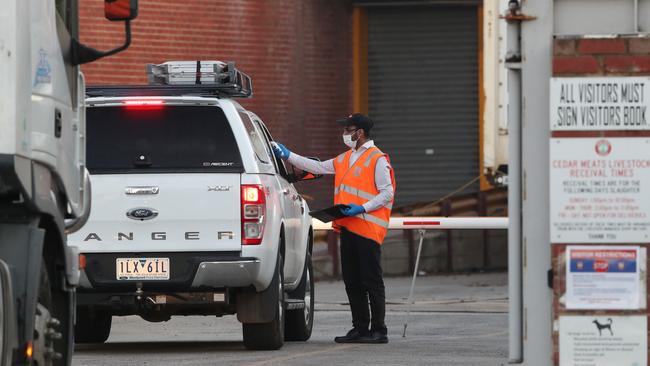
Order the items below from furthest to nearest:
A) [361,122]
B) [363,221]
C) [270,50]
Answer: [270,50]
[361,122]
[363,221]

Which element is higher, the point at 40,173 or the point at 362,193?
the point at 40,173

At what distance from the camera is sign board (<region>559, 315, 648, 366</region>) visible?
28.7ft

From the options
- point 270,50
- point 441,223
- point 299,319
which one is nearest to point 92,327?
point 299,319

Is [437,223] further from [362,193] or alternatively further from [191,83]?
[191,83]

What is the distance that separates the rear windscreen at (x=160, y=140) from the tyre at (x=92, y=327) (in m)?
1.80

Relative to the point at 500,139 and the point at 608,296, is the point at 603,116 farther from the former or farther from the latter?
the point at 500,139

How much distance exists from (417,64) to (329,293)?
7104 mm

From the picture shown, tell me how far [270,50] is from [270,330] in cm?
1240

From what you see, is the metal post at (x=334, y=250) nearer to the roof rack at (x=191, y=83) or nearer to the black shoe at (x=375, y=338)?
the black shoe at (x=375, y=338)

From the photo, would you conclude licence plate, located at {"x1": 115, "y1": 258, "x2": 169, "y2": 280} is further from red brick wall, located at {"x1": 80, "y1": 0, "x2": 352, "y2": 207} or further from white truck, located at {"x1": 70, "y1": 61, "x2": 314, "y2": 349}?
red brick wall, located at {"x1": 80, "y1": 0, "x2": 352, "y2": 207}

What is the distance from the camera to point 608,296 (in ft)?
28.6

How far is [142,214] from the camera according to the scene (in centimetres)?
1337

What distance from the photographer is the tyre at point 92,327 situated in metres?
14.9

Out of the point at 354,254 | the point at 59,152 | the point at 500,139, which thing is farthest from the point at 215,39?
the point at 59,152
